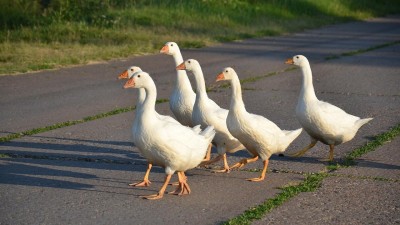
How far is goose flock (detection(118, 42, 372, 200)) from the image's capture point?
707 cm

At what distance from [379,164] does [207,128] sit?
189 centimetres

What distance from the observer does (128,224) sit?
20.6ft

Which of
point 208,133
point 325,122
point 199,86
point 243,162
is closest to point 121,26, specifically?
point 199,86

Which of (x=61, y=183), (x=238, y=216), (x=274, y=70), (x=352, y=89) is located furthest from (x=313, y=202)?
(x=274, y=70)

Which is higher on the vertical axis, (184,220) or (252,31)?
(184,220)

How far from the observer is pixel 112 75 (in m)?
15.6

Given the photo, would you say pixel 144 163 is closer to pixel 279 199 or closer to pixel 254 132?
pixel 254 132

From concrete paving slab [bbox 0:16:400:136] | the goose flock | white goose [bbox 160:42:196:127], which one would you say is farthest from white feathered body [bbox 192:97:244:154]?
concrete paving slab [bbox 0:16:400:136]

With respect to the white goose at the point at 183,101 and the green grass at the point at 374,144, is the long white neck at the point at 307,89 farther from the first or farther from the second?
the white goose at the point at 183,101

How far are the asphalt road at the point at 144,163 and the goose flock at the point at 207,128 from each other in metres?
0.24

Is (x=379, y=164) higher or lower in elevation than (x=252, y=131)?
lower

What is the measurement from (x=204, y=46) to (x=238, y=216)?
1457cm

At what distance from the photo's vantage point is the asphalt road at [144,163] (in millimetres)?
6621

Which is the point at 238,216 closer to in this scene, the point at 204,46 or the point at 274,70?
the point at 274,70
